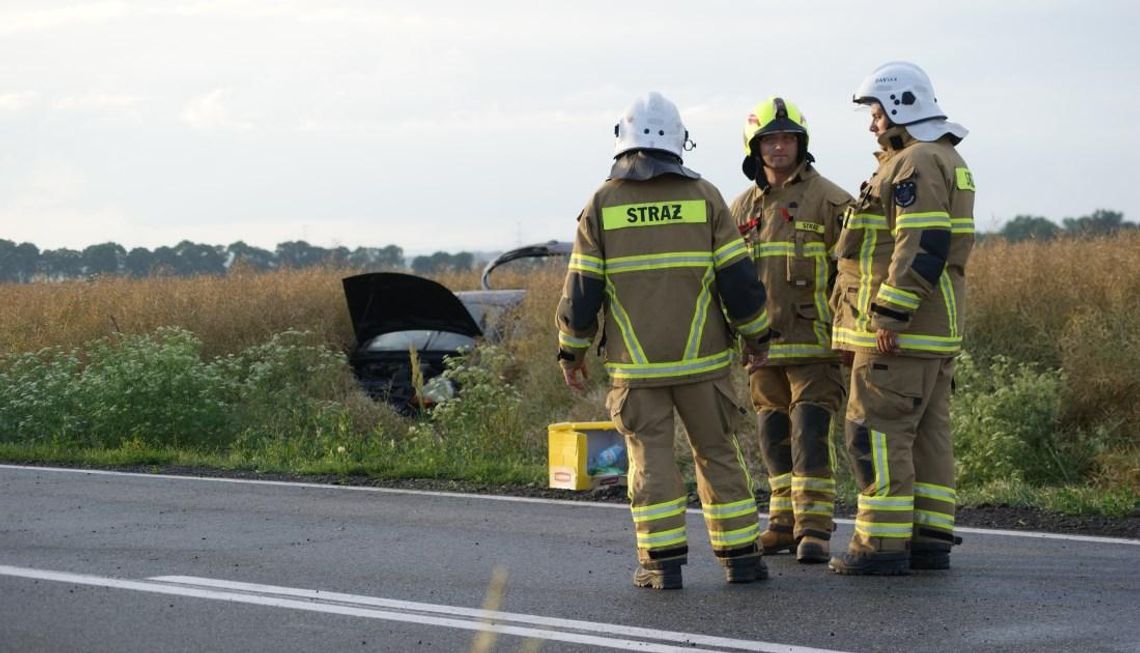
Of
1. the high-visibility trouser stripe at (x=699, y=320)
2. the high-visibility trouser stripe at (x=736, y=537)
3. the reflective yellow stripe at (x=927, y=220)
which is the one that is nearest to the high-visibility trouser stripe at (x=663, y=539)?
the high-visibility trouser stripe at (x=736, y=537)

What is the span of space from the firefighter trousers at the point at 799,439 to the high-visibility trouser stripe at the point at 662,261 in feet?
3.42

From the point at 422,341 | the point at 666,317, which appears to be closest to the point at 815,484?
the point at 666,317

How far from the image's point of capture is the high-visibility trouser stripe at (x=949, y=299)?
7.03 metres

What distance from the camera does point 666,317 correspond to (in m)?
6.79

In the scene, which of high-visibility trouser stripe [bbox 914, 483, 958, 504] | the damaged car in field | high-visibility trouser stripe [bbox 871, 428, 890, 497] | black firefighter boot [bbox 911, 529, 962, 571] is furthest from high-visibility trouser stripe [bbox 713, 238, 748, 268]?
the damaged car in field

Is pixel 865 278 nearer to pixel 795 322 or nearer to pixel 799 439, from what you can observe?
pixel 795 322

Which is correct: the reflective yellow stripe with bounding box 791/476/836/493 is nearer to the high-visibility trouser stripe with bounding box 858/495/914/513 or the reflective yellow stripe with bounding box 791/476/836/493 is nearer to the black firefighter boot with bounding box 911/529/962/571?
the high-visibility trouser stripe with bounding box 858/495/914/513

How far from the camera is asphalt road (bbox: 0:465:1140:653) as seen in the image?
5840 mm

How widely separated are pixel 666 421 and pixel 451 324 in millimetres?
9032

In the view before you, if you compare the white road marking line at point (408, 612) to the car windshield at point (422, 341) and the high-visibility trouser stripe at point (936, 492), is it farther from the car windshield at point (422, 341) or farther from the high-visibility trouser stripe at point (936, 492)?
the car windshield at point (422, 341)

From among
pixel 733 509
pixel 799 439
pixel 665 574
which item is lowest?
pixel 665 574

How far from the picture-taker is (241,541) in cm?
832

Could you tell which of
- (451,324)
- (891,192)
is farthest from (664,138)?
(451,324)

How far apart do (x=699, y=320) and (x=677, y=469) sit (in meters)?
0.70
